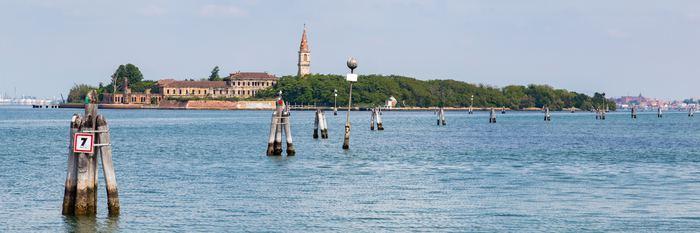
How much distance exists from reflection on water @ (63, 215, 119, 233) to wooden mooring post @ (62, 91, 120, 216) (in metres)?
0.15

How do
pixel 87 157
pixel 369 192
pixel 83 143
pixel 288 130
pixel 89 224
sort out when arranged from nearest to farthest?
pixel 83 143 → pixel 87 157 → pixel 89 224 → pixel 369 192 → pixel 288 130

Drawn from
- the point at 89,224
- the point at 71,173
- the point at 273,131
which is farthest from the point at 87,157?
the point at 273,131

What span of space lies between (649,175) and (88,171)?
24.9 metres

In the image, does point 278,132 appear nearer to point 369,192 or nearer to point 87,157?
point 369,192

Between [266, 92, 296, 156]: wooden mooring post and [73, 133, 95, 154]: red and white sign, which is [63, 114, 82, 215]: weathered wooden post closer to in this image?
[73, 133, 95, 154]: red and white sign

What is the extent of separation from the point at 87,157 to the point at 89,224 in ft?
5.77

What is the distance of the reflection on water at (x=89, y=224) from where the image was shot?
85.0 feet

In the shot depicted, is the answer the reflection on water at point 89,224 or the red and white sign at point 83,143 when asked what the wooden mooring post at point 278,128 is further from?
the red and white sign at point 83,143

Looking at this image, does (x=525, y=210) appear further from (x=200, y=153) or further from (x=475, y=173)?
(x=200, y=153)

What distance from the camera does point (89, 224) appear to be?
86.6 ft

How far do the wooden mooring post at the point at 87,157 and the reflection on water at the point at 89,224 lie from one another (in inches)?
5.8

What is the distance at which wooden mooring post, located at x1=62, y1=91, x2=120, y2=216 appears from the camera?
25469 millimetres

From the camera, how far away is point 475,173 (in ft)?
144

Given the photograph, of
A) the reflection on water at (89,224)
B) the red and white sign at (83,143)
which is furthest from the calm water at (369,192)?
the red and white sign at (83,143)
